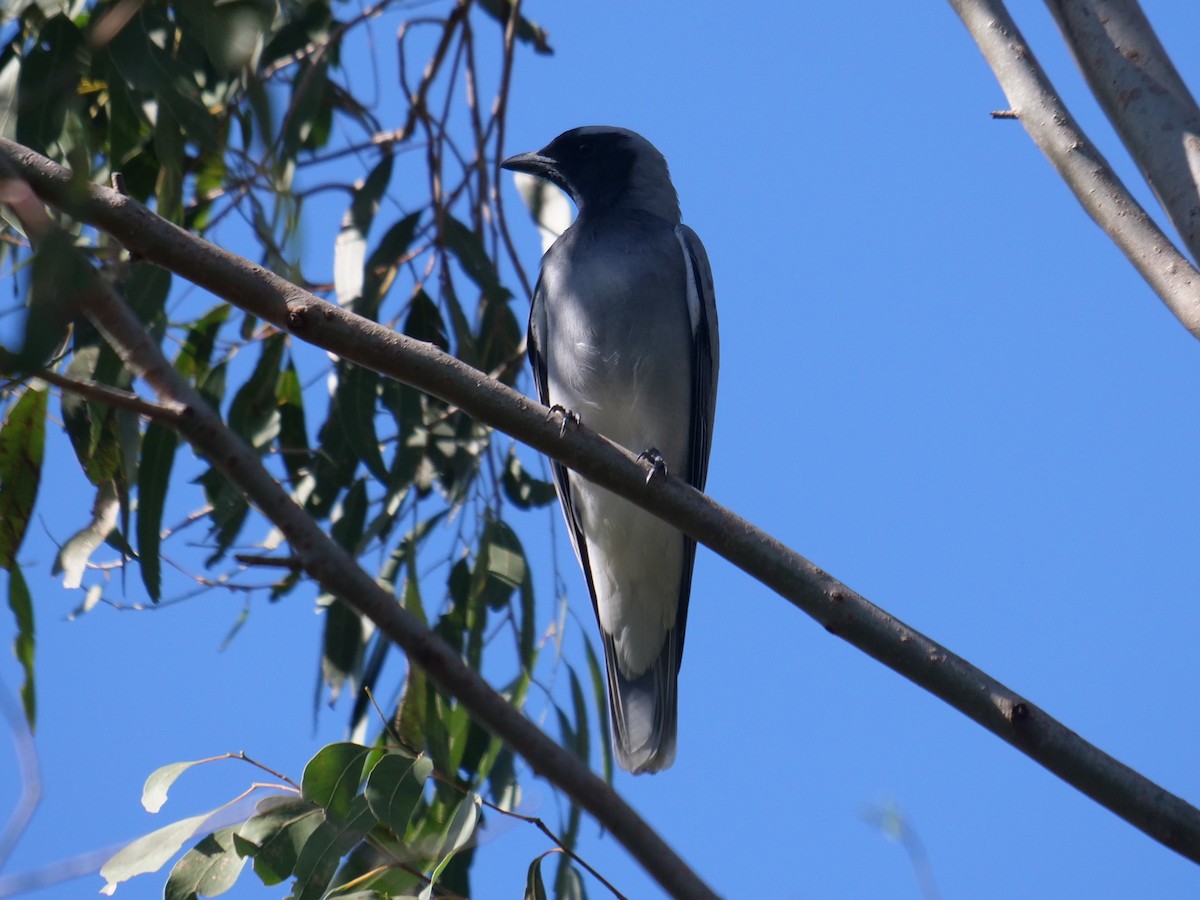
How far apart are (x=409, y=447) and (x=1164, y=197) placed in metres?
2.26

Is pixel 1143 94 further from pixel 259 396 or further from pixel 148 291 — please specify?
pixel 259 396

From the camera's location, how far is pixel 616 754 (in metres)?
3.54

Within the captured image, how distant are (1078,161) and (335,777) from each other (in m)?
1.59

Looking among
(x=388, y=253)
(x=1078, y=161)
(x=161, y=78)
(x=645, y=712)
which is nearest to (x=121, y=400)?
(x=161, y=78)

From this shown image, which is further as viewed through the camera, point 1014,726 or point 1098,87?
point 1098,87

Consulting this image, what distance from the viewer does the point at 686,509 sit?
84.4 inches

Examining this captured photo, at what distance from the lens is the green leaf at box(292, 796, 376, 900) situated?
7.59 feet

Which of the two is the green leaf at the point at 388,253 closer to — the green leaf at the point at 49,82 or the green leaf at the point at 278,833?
the green leaf at the point at 49,82

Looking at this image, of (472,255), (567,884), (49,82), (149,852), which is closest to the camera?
(149,852)

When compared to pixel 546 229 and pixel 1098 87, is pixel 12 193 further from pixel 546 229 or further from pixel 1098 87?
pixel 546 229

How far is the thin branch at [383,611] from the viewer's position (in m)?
1.75

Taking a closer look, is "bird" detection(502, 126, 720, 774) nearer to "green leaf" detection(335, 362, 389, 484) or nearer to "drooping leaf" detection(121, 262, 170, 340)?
"green leaf" detection(335, 362, 389, 484)

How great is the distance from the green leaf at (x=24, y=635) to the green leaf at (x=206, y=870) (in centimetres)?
61

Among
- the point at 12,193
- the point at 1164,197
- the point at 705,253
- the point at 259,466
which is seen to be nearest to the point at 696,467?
the point at 705,253
